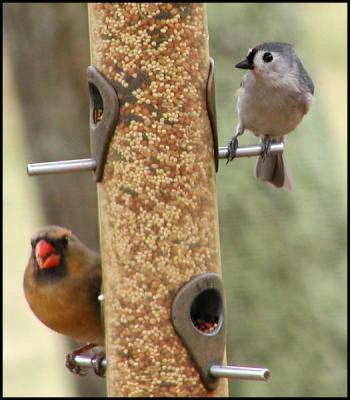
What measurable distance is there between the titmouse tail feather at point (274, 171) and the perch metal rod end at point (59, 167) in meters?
1.52

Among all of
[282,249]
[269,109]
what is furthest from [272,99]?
[282,249]

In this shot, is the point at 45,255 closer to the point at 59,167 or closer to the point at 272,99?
the point at 59,167

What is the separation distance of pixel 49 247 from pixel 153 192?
521mm

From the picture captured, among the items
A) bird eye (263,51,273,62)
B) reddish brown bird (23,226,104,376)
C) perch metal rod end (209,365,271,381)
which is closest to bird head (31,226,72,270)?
reddish brown bird (23,226,104,376)

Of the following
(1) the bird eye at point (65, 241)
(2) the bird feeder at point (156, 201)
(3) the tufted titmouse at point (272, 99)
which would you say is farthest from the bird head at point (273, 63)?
(1) the bird eye at point (65, 241)

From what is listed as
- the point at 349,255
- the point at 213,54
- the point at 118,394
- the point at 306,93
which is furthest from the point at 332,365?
the point at 118,394

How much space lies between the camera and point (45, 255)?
180 inches

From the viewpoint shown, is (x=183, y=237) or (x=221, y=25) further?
(x=221, y=25)

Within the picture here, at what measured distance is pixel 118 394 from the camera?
14.1ft

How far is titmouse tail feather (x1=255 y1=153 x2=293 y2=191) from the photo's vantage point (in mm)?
5746

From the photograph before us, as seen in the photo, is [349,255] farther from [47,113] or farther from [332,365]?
[47,113]

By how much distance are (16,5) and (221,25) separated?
1.33m

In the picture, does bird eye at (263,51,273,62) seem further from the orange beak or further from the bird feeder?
the orange beak

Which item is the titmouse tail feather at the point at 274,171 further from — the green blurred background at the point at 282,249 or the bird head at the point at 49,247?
the green blurred background at the point at 282,249
